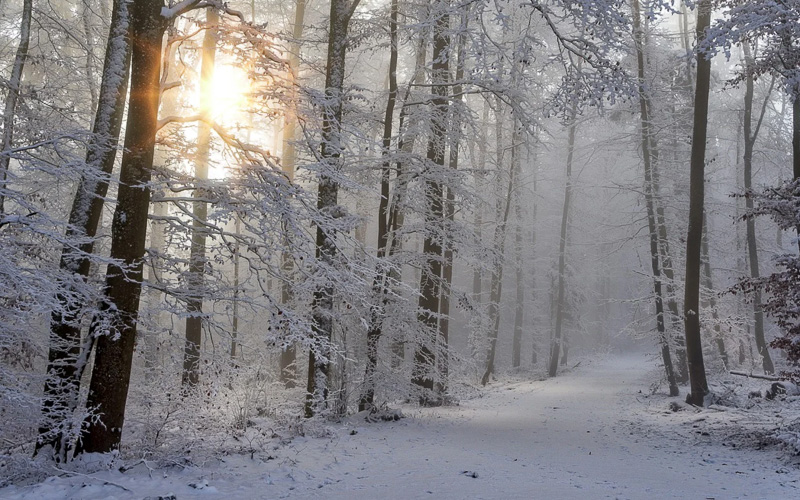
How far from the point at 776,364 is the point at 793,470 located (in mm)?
20189

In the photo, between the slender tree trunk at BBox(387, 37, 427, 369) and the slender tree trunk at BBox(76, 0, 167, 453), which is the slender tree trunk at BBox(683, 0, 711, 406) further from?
the slender tree trunk at BBox(76, 0, 167, 453)

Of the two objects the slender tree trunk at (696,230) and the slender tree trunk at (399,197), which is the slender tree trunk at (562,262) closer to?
the slender tree trunk at (696,230)

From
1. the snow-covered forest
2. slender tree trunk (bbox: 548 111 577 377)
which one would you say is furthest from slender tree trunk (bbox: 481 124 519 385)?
the snow-covered forest

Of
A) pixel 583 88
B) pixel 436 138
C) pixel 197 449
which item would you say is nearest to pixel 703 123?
pixel 436 138

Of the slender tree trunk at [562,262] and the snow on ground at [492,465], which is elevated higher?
the slender tree trunk at [562,262]

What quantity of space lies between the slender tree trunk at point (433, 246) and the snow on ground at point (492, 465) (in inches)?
37.9

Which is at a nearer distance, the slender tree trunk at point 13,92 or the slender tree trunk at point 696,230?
the slender tree trunk at point 13,92

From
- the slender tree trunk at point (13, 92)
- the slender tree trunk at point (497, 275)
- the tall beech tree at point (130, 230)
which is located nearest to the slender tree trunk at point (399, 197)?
the tall beech tree at point (130, 230)

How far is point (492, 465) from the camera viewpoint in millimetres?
7363

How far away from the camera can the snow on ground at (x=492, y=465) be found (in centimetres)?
578

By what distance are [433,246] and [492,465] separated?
6.44 m

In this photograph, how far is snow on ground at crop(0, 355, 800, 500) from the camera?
19.0 ft

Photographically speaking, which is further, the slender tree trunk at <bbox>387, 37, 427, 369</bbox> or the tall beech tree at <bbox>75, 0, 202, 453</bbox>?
the slender tree trunk at <bbox>387, 37, 427, 369</bbox>

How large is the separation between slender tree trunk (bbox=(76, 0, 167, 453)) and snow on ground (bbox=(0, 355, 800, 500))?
29.5 inches
